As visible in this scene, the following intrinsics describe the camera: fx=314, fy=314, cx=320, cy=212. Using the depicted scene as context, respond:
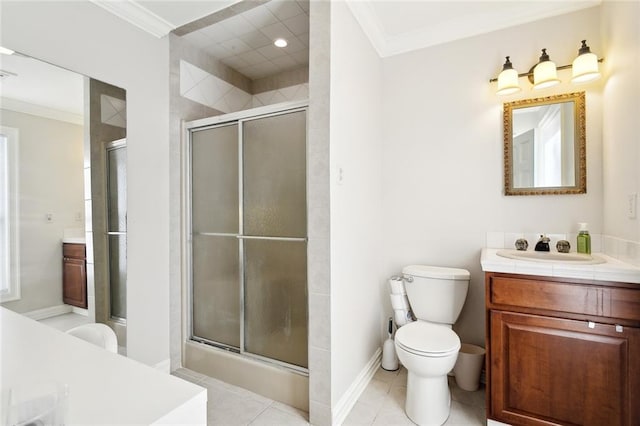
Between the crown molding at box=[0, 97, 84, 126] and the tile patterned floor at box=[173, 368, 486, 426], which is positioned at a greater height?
the crown molding at box=[0, 97, 84, 126]

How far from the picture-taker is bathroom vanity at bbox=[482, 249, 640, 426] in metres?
1.46

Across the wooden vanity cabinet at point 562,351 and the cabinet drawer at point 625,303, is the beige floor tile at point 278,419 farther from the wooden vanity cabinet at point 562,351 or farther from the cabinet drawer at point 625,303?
the cabinet drawer at point 625,303

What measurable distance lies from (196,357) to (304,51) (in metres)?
2.64

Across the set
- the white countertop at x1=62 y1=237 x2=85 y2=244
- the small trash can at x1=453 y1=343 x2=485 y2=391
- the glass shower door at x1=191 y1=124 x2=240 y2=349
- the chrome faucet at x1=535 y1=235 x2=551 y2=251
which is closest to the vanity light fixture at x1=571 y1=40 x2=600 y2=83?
the chrome faucet at x1=535 y1=235 x2=551 y2=251

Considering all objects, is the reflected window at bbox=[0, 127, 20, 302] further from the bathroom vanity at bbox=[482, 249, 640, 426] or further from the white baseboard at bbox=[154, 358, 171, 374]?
the bathroom vanity at bbox=[482, 249, 640, 426]

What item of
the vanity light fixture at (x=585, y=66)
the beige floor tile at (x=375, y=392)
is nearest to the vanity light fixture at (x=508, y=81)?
the vanity light fixture at (x=585, y=66)

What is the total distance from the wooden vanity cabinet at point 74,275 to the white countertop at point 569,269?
2.35m

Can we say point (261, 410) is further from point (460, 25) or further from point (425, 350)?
point (460, 25)

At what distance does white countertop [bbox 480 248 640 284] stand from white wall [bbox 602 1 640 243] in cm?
18

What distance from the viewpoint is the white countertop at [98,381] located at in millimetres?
566

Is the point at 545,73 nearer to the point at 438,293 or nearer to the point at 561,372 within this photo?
the point at 438,293

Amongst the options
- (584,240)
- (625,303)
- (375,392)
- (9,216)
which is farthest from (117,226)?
(584,240)

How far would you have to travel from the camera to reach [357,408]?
194 cm

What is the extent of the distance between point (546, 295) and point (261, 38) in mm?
2597
